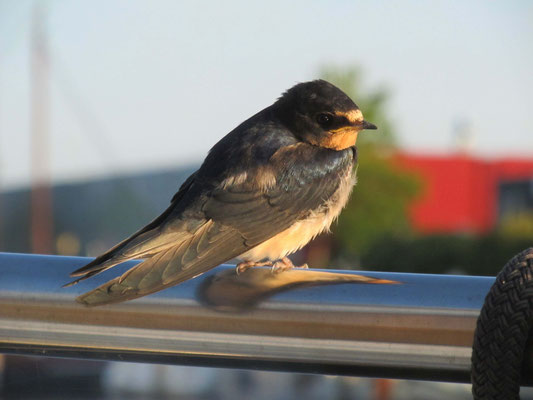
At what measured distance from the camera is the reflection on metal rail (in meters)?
1.16

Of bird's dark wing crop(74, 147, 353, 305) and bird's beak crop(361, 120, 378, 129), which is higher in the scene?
bird's beak crop(361, 120, 378, 129)

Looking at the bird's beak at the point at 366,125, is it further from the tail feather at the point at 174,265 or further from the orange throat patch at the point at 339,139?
the tail feather at the point at 174,265

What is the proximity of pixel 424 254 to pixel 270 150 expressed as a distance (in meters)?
14.3

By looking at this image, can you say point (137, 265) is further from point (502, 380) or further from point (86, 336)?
point (502, 380)

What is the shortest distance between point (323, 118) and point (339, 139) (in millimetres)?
84

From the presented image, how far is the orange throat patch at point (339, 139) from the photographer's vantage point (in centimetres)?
282

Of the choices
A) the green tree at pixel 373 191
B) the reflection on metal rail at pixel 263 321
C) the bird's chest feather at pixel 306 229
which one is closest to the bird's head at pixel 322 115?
the bird's chest feather at pixel 306 229

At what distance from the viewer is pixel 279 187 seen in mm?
2578

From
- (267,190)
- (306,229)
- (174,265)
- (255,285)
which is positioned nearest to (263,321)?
(255,285)

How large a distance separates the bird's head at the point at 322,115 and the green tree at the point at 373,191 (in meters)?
29.6

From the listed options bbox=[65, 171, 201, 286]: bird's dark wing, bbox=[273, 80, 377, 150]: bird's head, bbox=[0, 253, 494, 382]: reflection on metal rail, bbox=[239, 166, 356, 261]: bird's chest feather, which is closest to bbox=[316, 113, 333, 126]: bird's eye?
bbox=[273, 80, 377, 150]: bird's head

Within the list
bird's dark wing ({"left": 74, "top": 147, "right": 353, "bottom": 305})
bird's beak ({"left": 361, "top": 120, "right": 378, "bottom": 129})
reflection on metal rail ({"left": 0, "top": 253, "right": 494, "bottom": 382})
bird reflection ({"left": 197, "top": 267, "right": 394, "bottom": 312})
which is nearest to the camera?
reflection on metal rail ({"left": 0, "top": 253, "right": 494, "bottom": 382})

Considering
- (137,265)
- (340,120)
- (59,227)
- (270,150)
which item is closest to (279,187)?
(270,150)

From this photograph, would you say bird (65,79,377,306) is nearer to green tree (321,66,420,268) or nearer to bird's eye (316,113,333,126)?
bird's eye (316,113,333,126)
